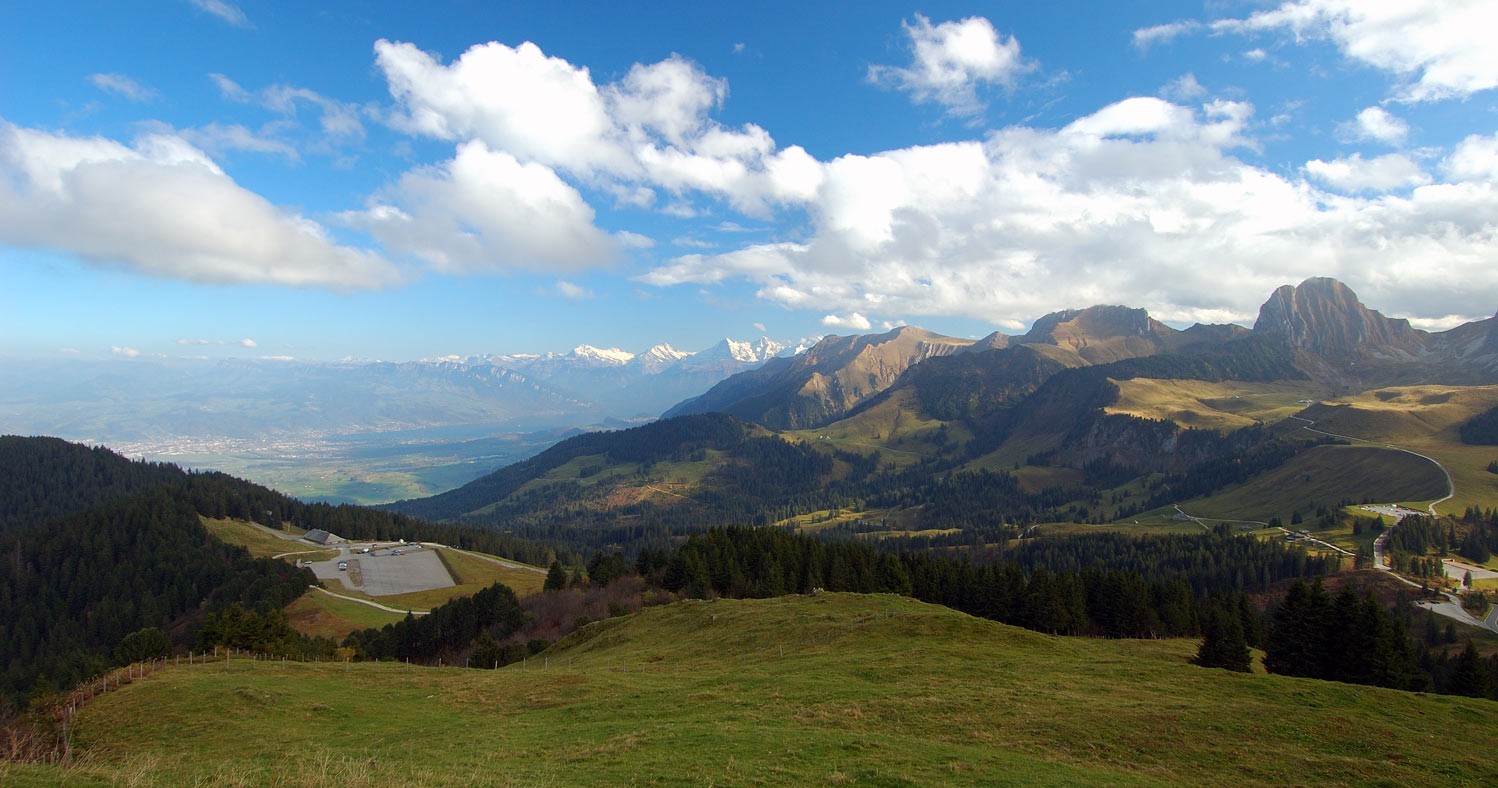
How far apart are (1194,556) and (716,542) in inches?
6407

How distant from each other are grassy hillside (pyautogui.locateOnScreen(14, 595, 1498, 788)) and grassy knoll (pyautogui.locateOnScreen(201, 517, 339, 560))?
5272 inches

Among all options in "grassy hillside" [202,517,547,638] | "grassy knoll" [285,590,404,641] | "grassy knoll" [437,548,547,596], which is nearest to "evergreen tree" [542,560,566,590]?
"grassy hillside" [202,517,547,638]

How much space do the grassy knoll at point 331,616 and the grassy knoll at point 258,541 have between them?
41904 mm

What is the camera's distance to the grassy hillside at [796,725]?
22.0 m

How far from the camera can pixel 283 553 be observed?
155 metres

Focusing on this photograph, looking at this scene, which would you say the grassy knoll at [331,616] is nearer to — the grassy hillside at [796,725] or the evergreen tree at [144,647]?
the evergreen tree at [144,647]

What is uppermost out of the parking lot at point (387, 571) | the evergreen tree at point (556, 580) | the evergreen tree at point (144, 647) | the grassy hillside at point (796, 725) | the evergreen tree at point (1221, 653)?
the grassy hillside at point (796, 725)

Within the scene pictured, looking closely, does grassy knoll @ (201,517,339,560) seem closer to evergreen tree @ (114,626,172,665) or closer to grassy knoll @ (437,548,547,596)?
grassy knoll @ (437,548,547,596)

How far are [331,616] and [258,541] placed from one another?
70.4 m

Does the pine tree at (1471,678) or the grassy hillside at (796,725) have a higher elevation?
the grassy hillside at (796,725)

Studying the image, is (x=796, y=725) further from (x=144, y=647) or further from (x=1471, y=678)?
(x=144, y=647)

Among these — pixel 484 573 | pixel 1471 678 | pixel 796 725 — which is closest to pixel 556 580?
pixel 484 573

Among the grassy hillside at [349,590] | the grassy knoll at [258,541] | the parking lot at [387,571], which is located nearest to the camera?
the grassy hillside at [349,590]

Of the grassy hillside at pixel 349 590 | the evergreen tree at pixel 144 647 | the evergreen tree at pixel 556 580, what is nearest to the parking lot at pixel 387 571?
the grassy hillside at pixel 349 590
